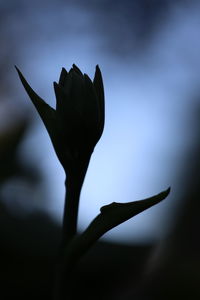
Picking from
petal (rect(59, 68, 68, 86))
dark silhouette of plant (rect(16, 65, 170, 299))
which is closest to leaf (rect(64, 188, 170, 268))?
dark silhouette of plant (rect(16, 65, 170, 299))

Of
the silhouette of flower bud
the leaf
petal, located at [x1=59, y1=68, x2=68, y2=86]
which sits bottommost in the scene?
the leaf

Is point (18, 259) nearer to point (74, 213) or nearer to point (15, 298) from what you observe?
point (15, 298)

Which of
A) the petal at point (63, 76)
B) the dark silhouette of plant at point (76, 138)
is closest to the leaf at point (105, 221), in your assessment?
the dark silhouette of plant at point (76, 138)

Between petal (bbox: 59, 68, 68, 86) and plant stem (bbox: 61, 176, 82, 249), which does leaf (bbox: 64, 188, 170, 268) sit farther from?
petal (bbox: 59, 68, 68, 86)

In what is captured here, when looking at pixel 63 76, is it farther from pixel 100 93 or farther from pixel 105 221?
pixel 105 221

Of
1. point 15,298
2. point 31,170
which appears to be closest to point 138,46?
point 31,170

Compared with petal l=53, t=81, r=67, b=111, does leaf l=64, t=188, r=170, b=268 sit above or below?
below

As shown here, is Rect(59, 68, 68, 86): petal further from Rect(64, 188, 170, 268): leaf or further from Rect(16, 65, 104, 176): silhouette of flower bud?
Rect(64, 188, 170, 268): leaf
